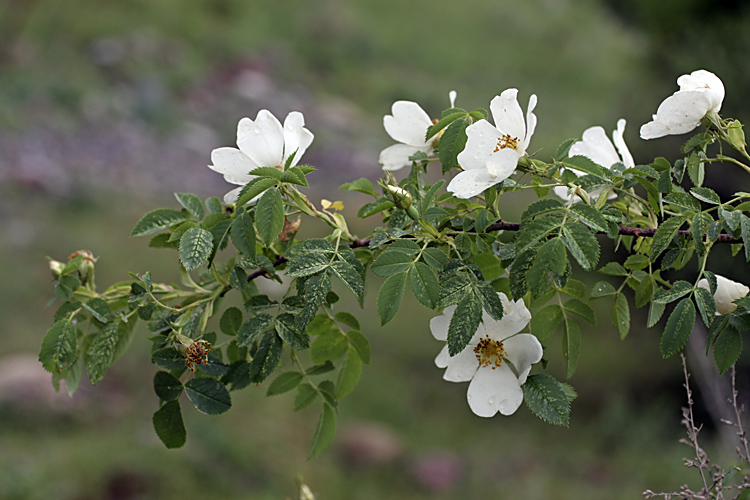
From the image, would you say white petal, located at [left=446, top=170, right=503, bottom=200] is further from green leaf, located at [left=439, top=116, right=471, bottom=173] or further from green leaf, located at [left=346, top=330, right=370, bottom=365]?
green leaf, located at [left=346, top=330, right=370, bottom=365]

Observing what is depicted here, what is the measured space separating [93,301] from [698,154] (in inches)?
25.0

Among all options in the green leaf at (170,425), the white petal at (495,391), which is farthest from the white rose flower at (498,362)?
the green leaf at (170,425)

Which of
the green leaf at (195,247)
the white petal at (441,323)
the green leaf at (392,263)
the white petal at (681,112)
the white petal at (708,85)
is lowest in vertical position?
the white petal at (441,323)

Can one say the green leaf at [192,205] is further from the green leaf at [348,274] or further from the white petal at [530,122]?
the white petal at [530,122]

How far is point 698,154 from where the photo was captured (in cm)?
64

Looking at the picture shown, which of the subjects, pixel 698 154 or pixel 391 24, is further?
pixel 391 24

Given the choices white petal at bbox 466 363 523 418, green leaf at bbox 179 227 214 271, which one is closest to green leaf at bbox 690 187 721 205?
white petal at bbox 466 363 523 418

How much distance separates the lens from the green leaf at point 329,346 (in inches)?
29.9

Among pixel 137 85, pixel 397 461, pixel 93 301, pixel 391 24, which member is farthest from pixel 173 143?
pixel 93 301

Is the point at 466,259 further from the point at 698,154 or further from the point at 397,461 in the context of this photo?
the point at 397,461

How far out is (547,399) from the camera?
0.60 m

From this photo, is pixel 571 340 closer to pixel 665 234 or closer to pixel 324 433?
pixel 665 234

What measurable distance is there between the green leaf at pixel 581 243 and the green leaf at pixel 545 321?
157 millimetres

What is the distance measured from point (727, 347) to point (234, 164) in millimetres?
514
